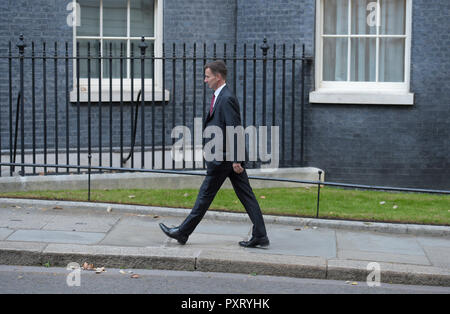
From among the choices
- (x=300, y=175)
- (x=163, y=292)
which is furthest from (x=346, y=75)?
(x=163, y=292)

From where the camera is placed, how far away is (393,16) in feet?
41.3

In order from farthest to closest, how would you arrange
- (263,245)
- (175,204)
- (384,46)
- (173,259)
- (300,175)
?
(384,46)
(300,175)
(175,204)
(263,245)
(173,259)

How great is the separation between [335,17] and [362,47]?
0.65 metres

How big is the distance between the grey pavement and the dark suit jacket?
2.94 feet

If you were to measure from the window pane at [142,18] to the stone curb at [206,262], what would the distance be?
613 centimetres

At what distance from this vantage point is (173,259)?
7633 millimetres

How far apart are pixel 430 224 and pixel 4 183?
18.4ft

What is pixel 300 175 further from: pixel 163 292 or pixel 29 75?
pixel 163 292

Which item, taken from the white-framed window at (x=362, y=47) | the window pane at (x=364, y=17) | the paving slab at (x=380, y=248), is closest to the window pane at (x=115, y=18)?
the white-framed window at (x=362, y=47)

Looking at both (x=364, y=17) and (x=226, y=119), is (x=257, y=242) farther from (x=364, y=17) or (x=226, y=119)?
(x=364, y=17)

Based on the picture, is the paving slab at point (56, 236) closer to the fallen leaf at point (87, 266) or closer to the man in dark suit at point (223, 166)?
the fallen leaf at point (87, 266)

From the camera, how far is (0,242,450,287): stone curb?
7.43 metres

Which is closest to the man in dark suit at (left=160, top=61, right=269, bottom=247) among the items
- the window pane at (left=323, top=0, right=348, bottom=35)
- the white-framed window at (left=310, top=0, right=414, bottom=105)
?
the white-framed window at (left=310, top=0, right=414, bottom=105)

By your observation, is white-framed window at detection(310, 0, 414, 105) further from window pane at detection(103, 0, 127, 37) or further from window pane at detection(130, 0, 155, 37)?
window pane at detection(103, 0, 127, 37)
